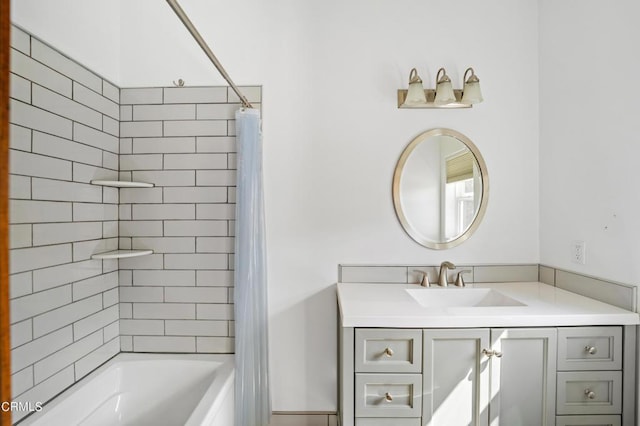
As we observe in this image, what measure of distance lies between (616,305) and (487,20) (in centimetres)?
162

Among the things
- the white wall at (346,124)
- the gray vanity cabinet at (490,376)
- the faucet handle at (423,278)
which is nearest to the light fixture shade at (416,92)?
the white wall at (346,124)

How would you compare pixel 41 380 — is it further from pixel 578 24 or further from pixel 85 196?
pixel 578 24

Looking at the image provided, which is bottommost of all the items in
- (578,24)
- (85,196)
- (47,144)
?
(85,196)

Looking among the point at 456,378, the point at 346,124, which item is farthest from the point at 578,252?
the point at 346,124

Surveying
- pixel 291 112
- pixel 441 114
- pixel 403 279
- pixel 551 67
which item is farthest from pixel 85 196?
pixel 551 67

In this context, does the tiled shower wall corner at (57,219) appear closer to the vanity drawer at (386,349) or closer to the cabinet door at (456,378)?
the vanity drawer at (386,349)

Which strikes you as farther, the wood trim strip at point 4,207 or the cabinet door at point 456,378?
the cabinet door at point 456,378

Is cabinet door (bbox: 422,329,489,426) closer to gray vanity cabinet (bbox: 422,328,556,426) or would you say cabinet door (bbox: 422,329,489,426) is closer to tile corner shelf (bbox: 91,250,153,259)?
gray vanity cabinet (bbox: 422,328,556,426)

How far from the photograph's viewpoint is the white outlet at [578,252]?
5.78 ft

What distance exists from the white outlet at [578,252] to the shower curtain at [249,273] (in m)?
1.59

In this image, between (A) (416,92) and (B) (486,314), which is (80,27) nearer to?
(A) (416,92)

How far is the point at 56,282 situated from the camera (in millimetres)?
1494

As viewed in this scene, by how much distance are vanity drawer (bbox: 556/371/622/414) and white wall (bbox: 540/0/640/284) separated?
426 mm

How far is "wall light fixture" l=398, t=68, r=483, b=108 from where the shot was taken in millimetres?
1900
